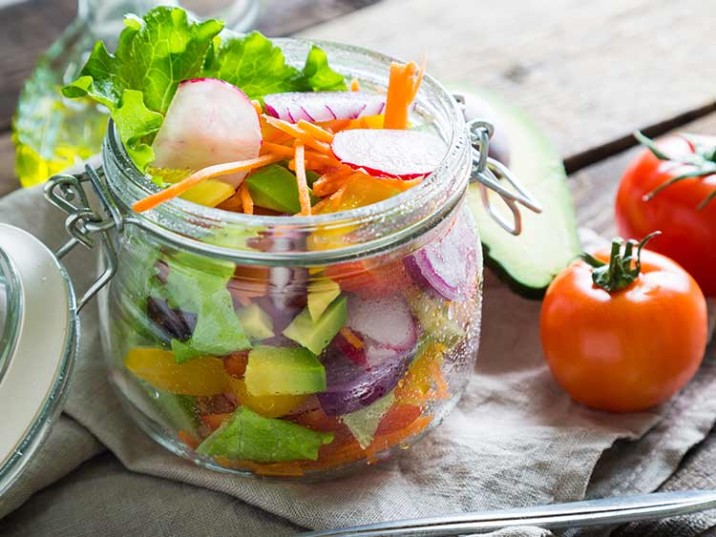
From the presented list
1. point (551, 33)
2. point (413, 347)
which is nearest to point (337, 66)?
point (413, 347)

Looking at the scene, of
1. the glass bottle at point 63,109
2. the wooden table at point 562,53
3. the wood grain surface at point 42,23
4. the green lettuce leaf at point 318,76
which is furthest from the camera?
the wood grain surface at point 42,23

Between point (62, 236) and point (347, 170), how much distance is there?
44cm

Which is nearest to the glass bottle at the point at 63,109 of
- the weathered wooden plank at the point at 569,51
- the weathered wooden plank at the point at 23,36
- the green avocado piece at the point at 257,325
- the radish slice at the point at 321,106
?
the weathered wooden plank at the point at 23,36

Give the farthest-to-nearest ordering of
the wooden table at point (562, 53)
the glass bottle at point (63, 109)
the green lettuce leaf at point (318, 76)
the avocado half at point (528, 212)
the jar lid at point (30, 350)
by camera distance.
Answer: the wooden table at point (562, 53)
the glass bottle at point (63, 109)
the avocado half at point (528, 212)
the green lettuce leaf at point (318, 76)
the jar lid at point (30, 350)

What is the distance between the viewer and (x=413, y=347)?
3.34 feet

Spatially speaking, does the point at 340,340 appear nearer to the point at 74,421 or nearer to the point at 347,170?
the point at 347,170

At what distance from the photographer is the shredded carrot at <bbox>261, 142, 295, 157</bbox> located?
100 centimetres

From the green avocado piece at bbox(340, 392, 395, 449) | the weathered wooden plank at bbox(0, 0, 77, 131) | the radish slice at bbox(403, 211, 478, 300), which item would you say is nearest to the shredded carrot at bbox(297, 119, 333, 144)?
the radish slice at bbox(403, 211, 478, 300)

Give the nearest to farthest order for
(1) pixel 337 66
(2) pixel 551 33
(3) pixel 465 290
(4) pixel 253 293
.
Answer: (4) pixel 253 293
(3) pixel 465 290
(1) pixel 337 66
(2) pixel 551 33

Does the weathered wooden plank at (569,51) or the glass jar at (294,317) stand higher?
the glass jar at (294,317)

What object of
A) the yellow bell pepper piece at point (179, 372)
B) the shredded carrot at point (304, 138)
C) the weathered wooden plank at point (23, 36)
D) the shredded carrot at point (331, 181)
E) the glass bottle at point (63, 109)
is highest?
the shredded carrot at point (304, 138)

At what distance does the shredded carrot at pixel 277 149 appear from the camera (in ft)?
3.27

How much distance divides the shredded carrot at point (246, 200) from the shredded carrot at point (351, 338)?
0.13m

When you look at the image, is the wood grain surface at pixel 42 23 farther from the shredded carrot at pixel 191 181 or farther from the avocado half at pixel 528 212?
the shredded carrot at pixel 191 181
